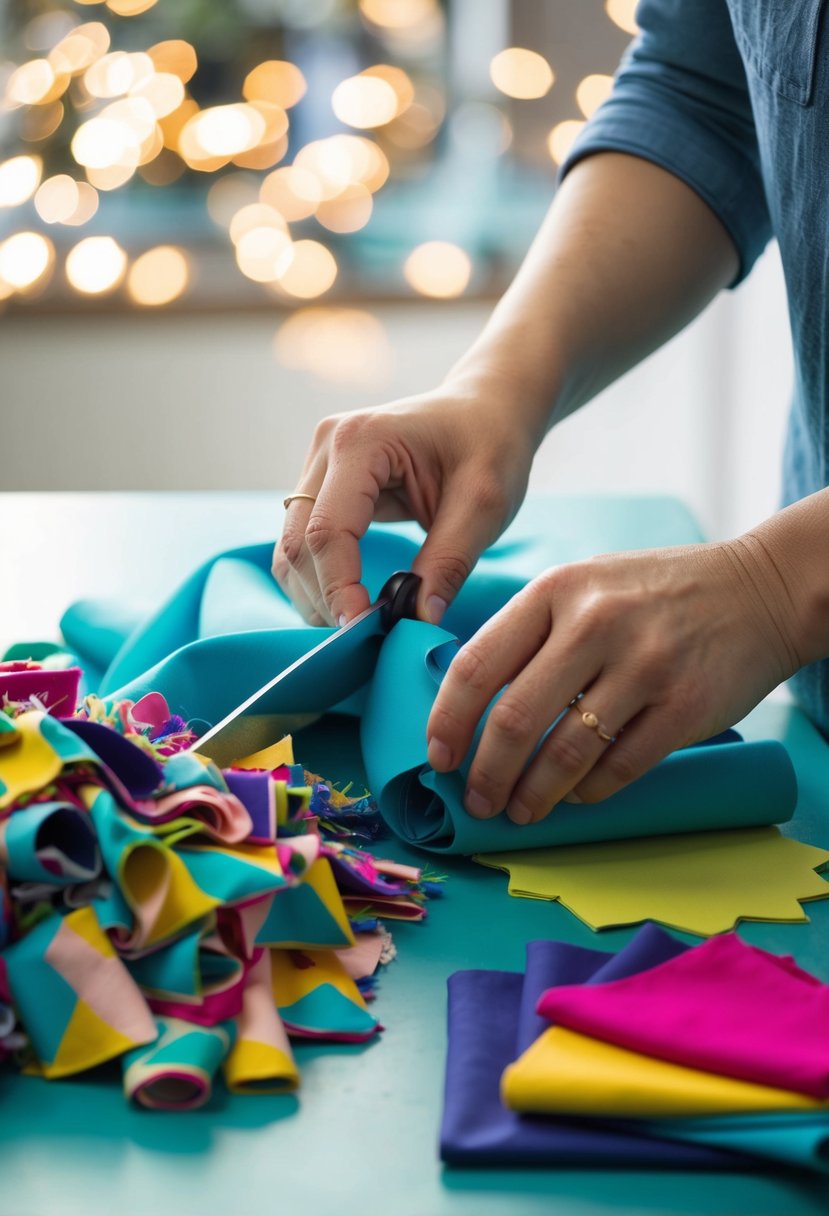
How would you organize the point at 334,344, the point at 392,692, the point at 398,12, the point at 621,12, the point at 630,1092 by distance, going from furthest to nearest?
the point at 334,344, the point at 398,12, the point at 621,12, the point at 392,692, the point at 630,1092

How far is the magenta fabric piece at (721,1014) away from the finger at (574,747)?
16cm

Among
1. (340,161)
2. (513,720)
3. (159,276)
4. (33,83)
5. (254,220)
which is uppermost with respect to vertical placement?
(33,83)

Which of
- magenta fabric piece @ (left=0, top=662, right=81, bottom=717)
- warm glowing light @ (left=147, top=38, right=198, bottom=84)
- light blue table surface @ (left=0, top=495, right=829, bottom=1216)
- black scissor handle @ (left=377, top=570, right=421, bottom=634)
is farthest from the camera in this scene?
warm glowing light @ (left=147, top=38, right=198, bottom=84)

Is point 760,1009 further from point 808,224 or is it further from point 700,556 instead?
point 808,224

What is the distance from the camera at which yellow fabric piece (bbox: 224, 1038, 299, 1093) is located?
542 mm

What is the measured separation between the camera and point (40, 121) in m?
3.00

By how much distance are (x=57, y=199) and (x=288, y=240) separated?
1.80ft

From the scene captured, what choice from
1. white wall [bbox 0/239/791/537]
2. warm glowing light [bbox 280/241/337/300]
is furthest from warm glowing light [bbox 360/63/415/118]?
white wall [bbox 0/239/791/537]

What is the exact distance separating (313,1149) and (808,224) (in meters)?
0.74


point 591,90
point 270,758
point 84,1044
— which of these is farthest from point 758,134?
point 591,90

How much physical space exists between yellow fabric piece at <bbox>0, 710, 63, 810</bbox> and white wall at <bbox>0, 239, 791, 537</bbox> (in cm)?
270

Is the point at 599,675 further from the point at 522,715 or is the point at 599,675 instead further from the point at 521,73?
the point at 521,73

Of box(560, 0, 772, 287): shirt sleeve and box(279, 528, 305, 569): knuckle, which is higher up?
box(560, 0, 772, 287): shirt sleeve

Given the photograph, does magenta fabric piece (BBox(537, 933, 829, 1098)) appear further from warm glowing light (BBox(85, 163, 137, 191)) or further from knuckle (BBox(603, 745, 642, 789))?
warm glowing light (BBox(85, 163, 137, 191))
